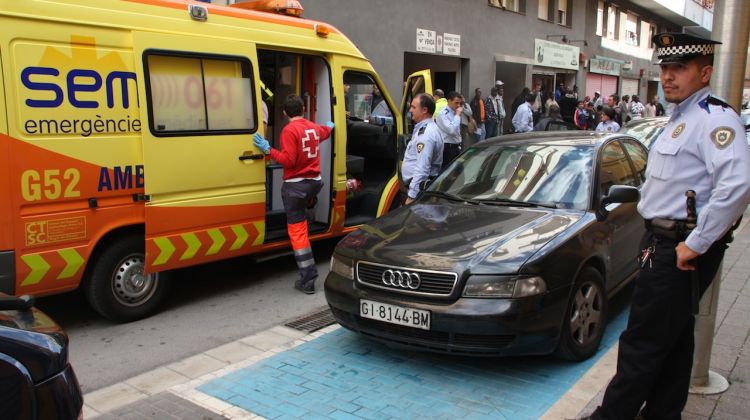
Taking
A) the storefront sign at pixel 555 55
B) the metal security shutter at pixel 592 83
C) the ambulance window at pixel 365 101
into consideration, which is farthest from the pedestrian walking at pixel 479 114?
the metal security shutter at pixel 592 83

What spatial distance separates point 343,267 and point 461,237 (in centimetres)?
85

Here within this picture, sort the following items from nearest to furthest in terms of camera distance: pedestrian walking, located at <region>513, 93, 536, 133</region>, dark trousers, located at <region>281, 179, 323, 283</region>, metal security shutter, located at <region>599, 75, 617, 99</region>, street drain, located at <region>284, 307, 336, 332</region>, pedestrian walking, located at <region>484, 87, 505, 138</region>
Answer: street drain, located at <region>284, 307, 336, 332</region>
dark trousers, located at <region>281, 179, 323, 283</region>
pedestrian walking, located at <region>513, 93, 536, 133</region>
pedestrian walking, located at <region>484, 87, 505, 138</region>
metal security shutter, located at <region>599, 75, 617, 99</region>

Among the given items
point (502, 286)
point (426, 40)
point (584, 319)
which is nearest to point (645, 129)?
point (426, 40)

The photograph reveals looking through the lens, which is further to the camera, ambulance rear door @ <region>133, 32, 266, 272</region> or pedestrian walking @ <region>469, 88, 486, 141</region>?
pedestrian walking @ <region>469, 88, 486, 141</region>

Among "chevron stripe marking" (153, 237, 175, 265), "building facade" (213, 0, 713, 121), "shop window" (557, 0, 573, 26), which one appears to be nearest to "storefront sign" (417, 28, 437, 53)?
"building facade" (213, 0, 713, 121)

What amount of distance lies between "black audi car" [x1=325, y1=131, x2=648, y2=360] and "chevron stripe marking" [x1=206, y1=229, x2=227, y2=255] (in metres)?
1.56

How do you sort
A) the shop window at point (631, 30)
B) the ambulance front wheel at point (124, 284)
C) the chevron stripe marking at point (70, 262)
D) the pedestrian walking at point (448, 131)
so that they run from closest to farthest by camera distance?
the chevron stripe marking at point (70, 262), the ambulance front wheel at point (124, 284), the pedestrian walking at point (448, 131), the shop window at point (631, 30)

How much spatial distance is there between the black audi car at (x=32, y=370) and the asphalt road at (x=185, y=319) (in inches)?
84.9

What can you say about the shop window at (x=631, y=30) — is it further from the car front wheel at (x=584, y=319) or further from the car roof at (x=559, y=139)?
the car front wheel at (x=584, y=319)

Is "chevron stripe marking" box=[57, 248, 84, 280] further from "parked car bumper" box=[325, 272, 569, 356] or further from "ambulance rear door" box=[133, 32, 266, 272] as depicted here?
"parked car bumper" box=[325, 272, 569, 356]

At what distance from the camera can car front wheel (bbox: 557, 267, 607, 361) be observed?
4039 mm

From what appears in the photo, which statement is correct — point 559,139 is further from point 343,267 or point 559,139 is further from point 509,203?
point 343,267

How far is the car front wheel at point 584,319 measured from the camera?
404 cm

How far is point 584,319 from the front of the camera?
4.21 m
